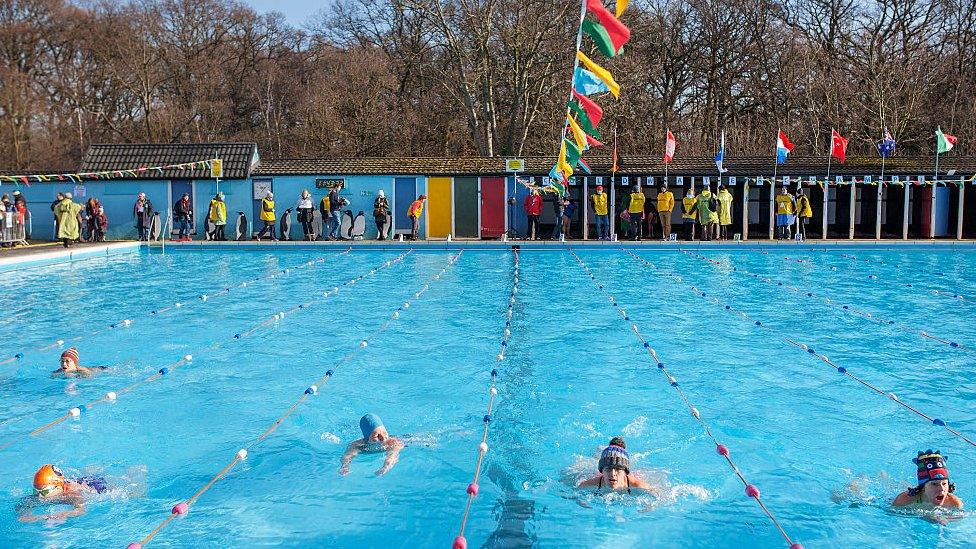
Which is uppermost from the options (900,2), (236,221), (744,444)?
(900,2)

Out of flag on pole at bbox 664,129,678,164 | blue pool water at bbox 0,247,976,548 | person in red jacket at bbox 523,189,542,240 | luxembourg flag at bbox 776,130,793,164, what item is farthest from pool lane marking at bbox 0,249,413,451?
luxembourg flag at bbox 776,130,793,164

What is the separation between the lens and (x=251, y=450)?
20.8 feet

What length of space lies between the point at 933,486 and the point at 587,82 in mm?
8341

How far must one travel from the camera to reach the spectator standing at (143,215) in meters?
23.9

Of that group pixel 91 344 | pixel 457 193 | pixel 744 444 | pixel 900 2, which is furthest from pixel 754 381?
pixel 900 2

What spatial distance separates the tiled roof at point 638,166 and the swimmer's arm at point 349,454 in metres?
18.3

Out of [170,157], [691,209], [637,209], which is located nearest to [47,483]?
[637,209]

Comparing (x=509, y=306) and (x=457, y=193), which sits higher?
(x=457, y=193)

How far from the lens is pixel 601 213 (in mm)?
23203

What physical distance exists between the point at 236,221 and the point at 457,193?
253 inches

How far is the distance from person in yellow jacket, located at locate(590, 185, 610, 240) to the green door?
132 inches

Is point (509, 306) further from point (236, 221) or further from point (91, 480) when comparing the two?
point (236, 221)

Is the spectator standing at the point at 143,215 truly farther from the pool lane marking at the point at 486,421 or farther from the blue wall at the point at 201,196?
the pool lane marking at the point at 486,421

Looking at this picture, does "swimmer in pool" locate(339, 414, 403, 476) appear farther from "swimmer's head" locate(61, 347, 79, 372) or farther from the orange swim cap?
"swimmer's head" locate(61, 347, 79, 372)
